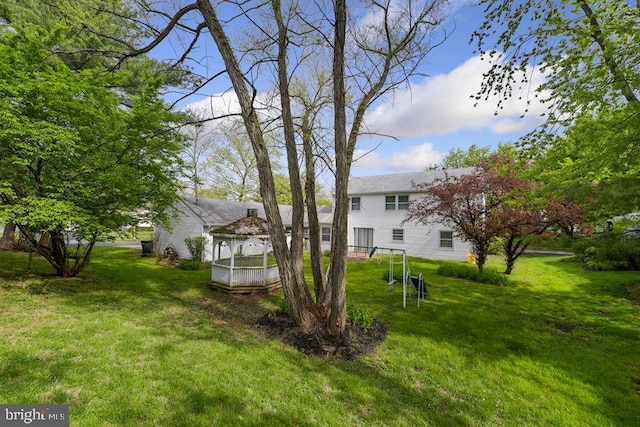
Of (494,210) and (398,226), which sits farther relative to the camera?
(398,226)

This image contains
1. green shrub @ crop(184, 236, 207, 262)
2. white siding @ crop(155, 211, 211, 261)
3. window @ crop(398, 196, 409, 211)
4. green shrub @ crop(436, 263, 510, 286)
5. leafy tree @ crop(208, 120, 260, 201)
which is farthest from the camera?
leafy tree @ crop(208, 120, 260, 201)

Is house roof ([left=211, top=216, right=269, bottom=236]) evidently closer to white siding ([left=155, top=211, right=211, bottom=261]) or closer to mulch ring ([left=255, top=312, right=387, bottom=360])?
mulch ring ([left=255, top=312, right=387, bottom=360])

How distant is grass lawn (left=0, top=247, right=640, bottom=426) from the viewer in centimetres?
386

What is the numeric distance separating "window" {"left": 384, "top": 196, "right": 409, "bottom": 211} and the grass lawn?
1153 centimetres

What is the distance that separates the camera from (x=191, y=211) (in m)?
17.1

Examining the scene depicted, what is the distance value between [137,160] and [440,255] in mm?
18185

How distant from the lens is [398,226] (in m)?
20.6

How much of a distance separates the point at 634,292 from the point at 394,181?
559 inches

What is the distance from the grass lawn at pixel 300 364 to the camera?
12.7ft

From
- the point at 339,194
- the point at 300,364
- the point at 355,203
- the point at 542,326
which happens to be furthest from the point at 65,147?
the point at 355,203

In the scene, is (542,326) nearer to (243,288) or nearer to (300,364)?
(300,364)

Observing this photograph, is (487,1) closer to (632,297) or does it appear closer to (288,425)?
(288,425)

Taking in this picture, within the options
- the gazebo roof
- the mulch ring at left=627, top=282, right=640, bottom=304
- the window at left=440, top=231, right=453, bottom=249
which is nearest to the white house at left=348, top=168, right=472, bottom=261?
the window at left=440, top=231, right=453, bottom=249

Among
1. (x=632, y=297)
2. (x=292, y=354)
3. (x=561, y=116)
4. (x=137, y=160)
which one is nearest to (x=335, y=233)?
(x=292, y=354)
